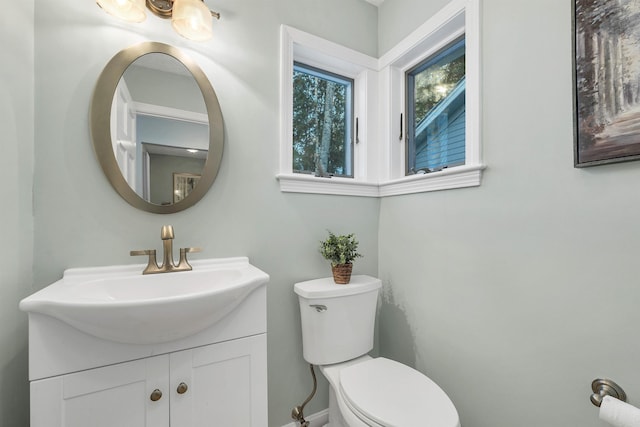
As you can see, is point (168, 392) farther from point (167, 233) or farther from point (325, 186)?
point (325, 186)

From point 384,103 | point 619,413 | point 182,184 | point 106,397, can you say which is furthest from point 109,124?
point 619,413

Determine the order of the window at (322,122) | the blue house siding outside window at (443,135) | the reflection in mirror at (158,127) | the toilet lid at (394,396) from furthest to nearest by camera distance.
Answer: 1. the window at (322,122)
2. the blue house siding outside window at (443,135)
3. the reflection in mirror at (158,127)
4. the toilet lid at (394,396)

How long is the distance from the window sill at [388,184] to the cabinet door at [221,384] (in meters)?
0.76

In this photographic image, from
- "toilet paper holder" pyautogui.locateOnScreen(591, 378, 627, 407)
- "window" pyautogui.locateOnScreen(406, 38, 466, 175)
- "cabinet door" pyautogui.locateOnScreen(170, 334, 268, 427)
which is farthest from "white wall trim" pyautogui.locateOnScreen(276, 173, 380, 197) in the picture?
"toilet paper holder" pyautogui.locateOnScreen(591, 378, 627, 407)

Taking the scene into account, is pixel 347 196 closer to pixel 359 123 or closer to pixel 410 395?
pixel 359 123

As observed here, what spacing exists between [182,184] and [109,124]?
0.35 metres

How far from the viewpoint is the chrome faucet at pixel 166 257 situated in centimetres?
111

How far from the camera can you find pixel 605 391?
2.67ft

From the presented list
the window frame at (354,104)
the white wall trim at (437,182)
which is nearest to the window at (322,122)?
the window frame at (354,104)

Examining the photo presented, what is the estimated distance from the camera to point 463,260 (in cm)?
124

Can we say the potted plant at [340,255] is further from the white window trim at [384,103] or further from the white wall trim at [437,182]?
the white wall trim at [437,182]

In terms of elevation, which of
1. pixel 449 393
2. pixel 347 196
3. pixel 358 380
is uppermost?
pixel 347 196

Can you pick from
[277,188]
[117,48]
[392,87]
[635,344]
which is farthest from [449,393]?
[117,48]

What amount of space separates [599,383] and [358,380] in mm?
772
